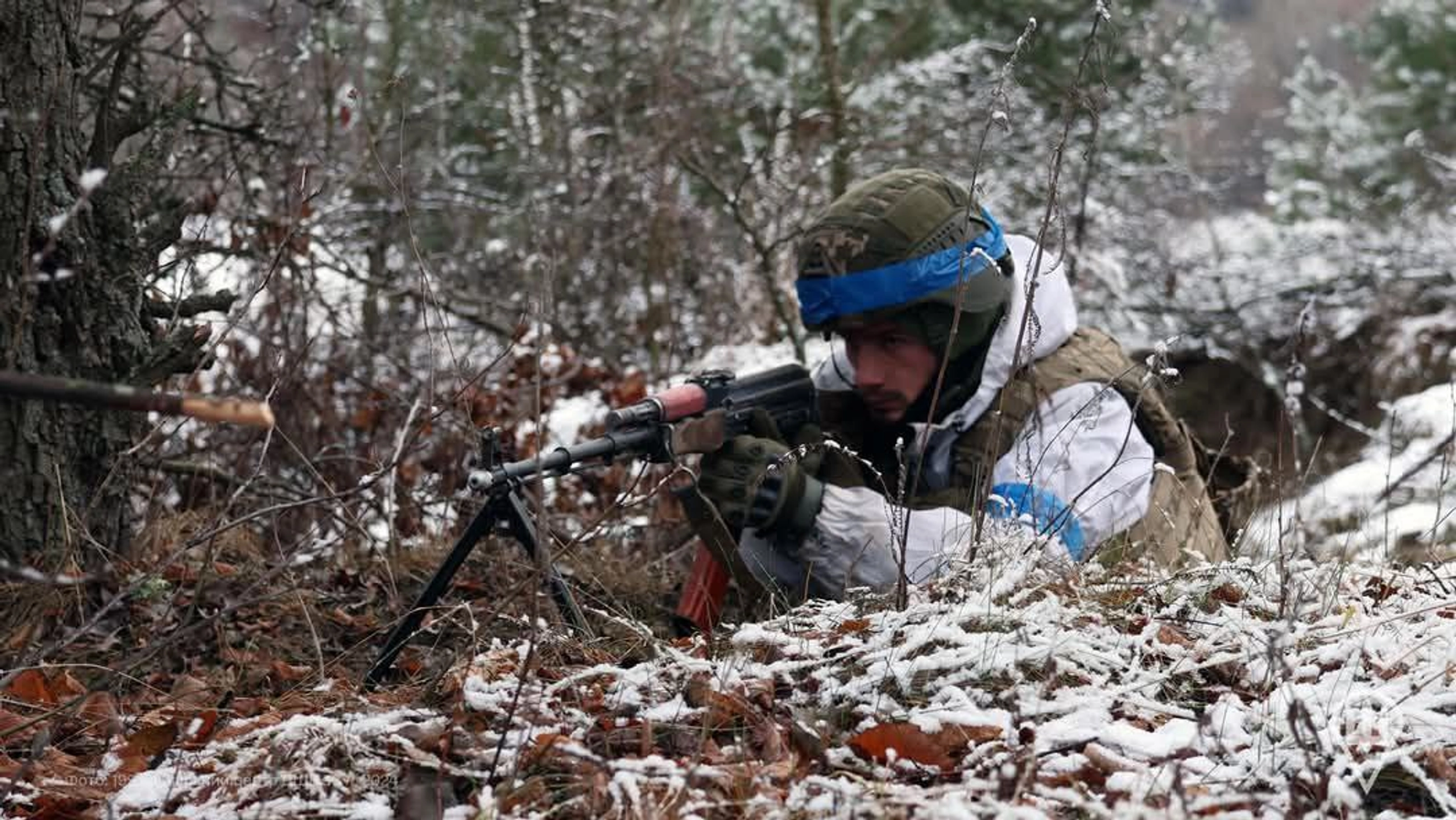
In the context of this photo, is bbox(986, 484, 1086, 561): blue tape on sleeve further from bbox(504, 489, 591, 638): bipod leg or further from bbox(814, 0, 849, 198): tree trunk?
bbox(814, 0, 849, 198): tree trunk

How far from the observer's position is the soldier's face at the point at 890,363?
361 centimetres

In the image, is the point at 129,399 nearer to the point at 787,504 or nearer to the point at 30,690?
the point at 30,690

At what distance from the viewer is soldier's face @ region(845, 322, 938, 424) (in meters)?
3.61

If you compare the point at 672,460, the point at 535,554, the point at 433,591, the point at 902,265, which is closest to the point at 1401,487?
the point at 902,265

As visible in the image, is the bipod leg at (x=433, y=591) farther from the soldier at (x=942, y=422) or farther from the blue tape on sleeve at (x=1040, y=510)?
the blue tape on sleeve at (x=1040, y=510)

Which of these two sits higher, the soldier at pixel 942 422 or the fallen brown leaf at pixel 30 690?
the soldier at pixel 942 422

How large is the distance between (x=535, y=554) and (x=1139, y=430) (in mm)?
1789

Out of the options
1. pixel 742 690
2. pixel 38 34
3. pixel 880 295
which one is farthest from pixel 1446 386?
pixel 38 34

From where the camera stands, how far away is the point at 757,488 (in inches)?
131

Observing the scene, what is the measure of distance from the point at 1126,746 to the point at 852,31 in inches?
460

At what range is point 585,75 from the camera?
355 inches

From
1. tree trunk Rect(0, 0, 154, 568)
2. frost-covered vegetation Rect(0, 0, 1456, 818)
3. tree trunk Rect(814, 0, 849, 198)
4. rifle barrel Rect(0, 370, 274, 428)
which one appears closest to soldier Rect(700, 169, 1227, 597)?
frost-covered vegetation Rect(0, 0, 1456, 818)

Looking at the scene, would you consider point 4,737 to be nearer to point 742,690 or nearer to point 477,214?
point 742,690

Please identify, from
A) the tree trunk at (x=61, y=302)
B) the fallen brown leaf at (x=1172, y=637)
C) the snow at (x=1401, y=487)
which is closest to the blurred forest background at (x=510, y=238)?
the tree trunk at (x=61, y=302)
